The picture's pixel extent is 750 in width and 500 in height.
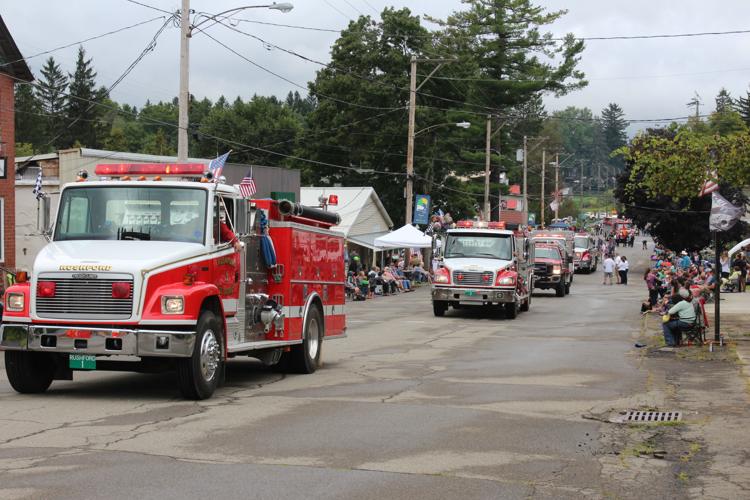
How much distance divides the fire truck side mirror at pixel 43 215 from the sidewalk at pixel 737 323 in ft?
34.8

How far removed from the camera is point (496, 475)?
8.30m

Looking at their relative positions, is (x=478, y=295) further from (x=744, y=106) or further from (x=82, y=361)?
(x=744, y=106)

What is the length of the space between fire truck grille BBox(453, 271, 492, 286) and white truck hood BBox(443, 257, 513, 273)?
0.12 metres

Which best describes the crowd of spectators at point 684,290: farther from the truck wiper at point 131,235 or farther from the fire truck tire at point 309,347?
the truck wiper at point 131,235

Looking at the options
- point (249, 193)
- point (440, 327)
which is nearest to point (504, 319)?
point (440, 327)

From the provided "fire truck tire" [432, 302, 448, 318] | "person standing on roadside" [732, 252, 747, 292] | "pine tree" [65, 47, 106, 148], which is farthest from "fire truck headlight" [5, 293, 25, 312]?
"pine tree" [65, 47, 106, 148]

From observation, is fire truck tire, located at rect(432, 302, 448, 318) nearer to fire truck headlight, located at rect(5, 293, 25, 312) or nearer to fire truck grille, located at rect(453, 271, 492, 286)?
fire truck grille, located at rect(453, 271, 492, 286)

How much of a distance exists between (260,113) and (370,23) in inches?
1013

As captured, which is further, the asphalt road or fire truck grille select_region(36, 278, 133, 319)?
fire truck grille select_region(36, 278, 133, 319)

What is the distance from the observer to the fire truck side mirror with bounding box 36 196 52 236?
12.8m

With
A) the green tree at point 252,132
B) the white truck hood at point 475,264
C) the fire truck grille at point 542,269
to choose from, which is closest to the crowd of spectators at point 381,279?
the fire truck grille at point 542,269

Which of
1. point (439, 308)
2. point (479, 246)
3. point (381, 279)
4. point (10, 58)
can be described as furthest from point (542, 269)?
point (10, 58)

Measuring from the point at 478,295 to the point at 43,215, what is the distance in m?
18.6

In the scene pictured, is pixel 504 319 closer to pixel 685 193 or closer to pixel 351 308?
pixel 351 308
